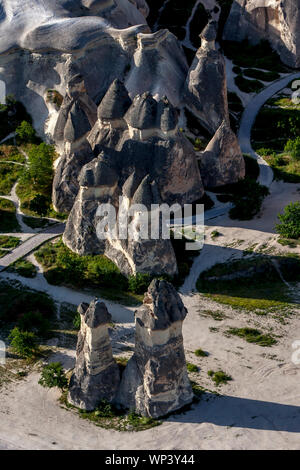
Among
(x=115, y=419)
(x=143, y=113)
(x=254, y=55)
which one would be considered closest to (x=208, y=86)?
(x=143, y=113)

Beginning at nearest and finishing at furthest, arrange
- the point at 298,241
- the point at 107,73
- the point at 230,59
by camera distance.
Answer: the point at 298,241 → the point at 107,73 → the point at 230,59

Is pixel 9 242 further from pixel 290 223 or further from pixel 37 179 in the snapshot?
pixel 290 223

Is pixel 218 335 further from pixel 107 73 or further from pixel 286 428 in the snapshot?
pixel 107 73

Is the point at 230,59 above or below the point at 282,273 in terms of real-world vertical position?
above

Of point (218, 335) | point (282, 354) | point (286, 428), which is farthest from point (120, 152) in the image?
point (286, 428)

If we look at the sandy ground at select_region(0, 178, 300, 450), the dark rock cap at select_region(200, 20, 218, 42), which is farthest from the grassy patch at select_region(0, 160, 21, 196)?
the dark rock cap at select_region(200, 20, 218, 42)
